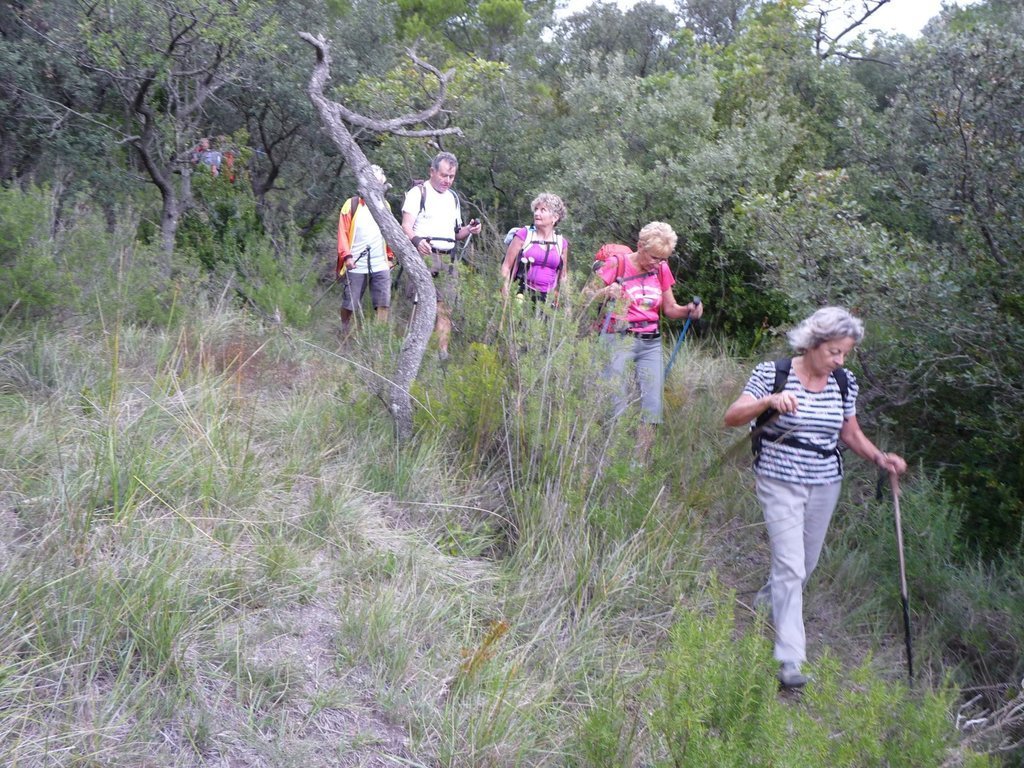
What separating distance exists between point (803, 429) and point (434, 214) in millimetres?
3896

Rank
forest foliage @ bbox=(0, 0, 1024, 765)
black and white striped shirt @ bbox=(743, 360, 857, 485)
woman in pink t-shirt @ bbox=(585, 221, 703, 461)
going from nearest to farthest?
forest foliage @ bbox=(0, 0, 1024, 765)
black and white striped shirt @ bbox=(743, 360, 857, 485)
woman in pink t-shirt @ bbox=(585, 221, 703, 461)

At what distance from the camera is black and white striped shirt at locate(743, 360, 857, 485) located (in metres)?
4.97

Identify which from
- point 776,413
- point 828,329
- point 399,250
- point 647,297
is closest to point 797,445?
point 776,413

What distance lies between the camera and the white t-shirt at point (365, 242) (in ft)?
28.2

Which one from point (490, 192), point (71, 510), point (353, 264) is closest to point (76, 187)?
point (353, 264)

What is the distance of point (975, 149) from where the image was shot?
20.3 ft

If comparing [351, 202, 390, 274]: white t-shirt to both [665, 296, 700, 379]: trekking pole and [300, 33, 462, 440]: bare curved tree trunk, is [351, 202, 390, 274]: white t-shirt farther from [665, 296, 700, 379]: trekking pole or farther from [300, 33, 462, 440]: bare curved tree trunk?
[300, 33, 462, 440]: bare curved tree trunk

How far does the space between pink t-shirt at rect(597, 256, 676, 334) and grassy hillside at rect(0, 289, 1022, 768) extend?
76cm

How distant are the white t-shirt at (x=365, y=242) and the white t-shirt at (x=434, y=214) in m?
0.78

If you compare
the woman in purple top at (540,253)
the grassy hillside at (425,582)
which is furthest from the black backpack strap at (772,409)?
the woman in purple top at (540,253)

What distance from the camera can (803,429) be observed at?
498cm

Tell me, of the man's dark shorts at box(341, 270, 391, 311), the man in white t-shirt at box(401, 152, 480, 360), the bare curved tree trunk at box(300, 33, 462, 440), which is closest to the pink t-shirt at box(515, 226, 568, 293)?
the man in white t-shirt at box(401, 152, 480, 360)

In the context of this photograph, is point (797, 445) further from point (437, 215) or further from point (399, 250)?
point (437, 215)

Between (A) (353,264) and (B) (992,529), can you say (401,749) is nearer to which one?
(B) (992,529)
